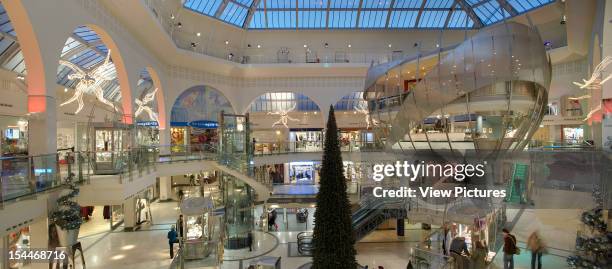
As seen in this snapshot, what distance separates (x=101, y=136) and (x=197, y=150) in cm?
625

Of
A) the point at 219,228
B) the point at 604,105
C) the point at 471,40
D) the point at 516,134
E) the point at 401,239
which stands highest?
the point at 471,40

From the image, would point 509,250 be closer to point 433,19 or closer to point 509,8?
point 509,8

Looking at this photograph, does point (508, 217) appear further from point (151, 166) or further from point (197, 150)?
point (197, 150)

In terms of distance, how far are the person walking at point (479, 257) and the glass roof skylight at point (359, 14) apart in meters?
26.3

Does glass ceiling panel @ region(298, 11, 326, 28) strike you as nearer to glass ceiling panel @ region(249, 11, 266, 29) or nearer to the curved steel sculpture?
glass ceiling panel @ region(249, 11, 266, 29)

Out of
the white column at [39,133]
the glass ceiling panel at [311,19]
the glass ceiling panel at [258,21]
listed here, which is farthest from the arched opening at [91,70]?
the glass ceiling panel at [311,19]

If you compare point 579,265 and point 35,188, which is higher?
point 35,188

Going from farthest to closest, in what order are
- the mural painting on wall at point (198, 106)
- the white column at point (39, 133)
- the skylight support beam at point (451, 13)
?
1. the skylight support beam at point (451, 13)
2. the mural painting on wall at point (198, 106)
3. the white column at point (39, 133)

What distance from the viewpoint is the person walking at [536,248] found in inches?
336

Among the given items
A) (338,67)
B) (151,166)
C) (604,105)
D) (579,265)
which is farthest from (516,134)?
(338,67)

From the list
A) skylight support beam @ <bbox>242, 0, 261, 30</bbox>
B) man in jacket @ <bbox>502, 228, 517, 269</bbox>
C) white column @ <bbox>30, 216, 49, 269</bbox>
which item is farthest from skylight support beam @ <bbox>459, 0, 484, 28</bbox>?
white column @ <bbox>30, 216, 49, 269</bbox>

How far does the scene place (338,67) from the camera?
30000 millimetres

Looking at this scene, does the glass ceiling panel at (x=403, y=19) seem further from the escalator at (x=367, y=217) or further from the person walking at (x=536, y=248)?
the person walking at (x=536, y=248)

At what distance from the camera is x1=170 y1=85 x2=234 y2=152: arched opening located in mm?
28500
